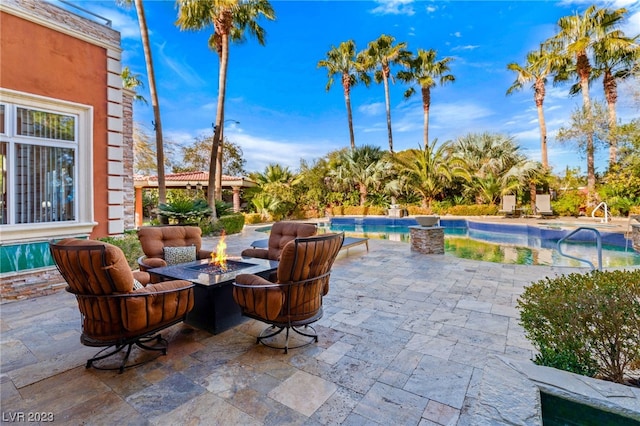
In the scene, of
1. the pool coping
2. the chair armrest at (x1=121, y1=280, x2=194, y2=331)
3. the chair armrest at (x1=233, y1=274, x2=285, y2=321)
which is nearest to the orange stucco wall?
the chair armrest at (x1=121, y1=280, x2=194, y2=331)

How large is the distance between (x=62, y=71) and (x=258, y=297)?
5.71 m

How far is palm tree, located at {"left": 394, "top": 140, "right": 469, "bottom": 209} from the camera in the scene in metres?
17.1

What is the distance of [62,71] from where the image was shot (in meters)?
5.23

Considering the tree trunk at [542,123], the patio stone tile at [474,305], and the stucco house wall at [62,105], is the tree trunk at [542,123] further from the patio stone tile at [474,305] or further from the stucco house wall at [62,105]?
the stucco house wall at [62,105]

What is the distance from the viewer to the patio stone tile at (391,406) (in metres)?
1.94

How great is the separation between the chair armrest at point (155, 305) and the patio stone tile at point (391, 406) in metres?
1.77

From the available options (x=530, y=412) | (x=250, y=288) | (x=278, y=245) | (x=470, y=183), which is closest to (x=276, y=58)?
(x=470, y=183)

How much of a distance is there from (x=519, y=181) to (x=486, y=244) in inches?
326

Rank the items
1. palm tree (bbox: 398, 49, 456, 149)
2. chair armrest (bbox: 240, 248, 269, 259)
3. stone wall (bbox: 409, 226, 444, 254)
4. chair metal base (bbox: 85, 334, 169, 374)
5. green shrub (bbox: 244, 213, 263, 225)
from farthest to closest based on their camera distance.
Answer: palm tree (bbox: 398, 49, 456, 149) → green shrub (bbox: 244, 213, 263, 225) → stone wall (bbox: 409, 226, 444, 254) → chair armrest (bbox: 240, 248, 269, 259) → chair metal base (bbox: 85, 334, 169, 374)

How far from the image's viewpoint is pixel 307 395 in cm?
219

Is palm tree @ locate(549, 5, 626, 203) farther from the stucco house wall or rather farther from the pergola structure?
the stucco house wall

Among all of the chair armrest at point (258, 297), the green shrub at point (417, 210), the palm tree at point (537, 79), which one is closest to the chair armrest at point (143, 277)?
the chair armrest at point (258, 297)

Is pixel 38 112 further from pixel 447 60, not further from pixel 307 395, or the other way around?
pixel 447 60

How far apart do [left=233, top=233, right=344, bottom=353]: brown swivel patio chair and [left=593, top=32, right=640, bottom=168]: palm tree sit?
58.0ft
